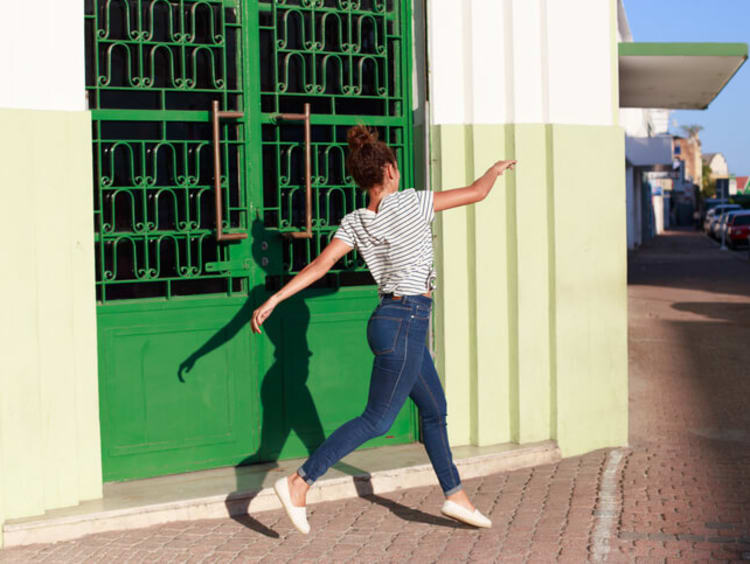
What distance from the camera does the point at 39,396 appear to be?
17.5 ft

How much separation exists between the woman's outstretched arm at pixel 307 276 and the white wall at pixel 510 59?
1960 millimetres

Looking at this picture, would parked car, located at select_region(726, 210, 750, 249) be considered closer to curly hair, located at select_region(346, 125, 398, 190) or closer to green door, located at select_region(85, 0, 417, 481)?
green door, located at select_region(85, 0, 417, 481)

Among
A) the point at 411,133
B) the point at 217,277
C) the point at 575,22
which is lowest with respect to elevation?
the point at 217,277

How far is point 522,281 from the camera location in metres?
6.68

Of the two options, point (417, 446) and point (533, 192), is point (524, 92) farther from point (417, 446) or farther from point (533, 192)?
point (417, 446)

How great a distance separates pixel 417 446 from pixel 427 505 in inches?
39.9

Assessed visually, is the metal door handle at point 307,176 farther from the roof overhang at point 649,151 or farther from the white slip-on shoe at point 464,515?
the roof overhang at point 649,151

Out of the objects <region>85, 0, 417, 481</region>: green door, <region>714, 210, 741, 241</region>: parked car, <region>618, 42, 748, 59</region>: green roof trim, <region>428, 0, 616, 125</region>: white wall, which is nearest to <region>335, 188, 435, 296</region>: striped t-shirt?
<region>85, 0, 417, 481</region>: green door

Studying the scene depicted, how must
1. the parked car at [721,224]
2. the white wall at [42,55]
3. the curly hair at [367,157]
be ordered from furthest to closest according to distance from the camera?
the parked car at [721,224] → the white wall at [42,55] → the curly hair at [367,157]

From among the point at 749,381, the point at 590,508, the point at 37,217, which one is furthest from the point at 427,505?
the point at 749,381

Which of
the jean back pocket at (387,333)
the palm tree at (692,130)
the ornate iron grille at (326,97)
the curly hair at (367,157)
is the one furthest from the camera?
the palm tree at (692,130)

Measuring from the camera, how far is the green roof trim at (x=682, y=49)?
800cm

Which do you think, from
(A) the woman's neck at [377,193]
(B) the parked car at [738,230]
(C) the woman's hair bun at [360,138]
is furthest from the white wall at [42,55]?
(B) the parked car at [738,230]

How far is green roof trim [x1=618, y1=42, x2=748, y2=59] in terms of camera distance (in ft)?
26.2
